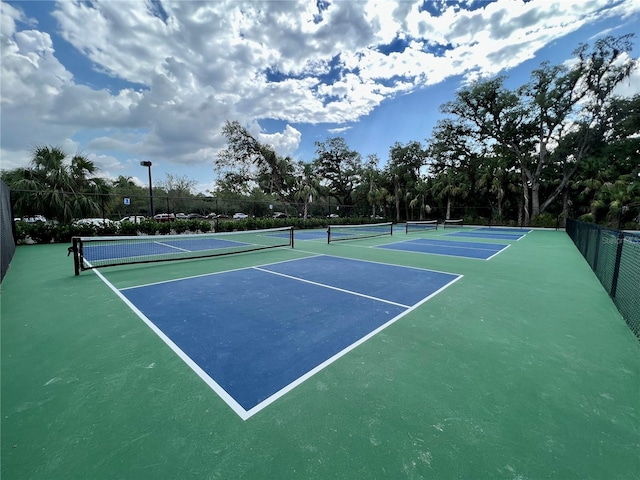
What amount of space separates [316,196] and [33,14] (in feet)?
73.5

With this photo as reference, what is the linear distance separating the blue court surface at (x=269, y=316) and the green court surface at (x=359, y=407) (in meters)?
0.20

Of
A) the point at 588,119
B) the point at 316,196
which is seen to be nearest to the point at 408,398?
the point at 316,196

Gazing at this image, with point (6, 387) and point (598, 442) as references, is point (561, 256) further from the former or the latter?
point (6, 387)

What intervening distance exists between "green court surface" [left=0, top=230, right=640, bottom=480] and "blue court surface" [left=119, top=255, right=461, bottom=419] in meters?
0.20

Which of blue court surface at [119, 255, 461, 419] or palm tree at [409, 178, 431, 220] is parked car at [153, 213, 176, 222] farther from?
palm tree at [409, 178, 431, 220]

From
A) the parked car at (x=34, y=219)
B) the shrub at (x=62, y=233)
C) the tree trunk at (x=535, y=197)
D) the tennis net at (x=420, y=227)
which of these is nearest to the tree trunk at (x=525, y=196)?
the tree trunk at (x=535, y=197)

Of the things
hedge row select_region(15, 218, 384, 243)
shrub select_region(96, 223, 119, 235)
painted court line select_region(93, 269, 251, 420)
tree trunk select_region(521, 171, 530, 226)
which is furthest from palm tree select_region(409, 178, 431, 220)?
painted court line select_region(93, 269, 251, 420)

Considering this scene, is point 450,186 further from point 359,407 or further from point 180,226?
point 359,407

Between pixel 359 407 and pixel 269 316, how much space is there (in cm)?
238

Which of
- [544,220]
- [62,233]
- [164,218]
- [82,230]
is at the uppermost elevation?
[164,218]

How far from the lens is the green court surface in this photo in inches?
75.5

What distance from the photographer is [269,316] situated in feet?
14.9

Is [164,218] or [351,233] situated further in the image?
[164,218]

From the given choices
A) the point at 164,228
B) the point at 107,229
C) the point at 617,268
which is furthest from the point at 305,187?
the point at 617,268
